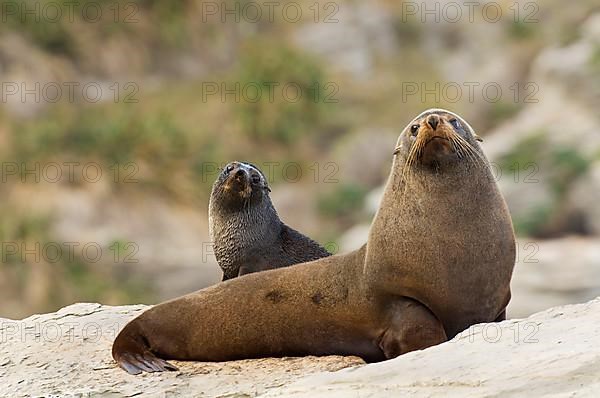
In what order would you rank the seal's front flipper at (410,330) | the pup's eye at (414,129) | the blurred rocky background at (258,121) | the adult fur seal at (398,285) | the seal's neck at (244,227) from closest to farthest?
the seal's front flipper at (410,330) < the adult fur seal at (398,285) < the pup's eye at (414,129) < the seal's neck at (244,227) < the blurred rocky background at (258,121)

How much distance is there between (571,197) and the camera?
77.8 ft

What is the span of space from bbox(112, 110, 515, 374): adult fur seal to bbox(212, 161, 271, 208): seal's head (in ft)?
8.72

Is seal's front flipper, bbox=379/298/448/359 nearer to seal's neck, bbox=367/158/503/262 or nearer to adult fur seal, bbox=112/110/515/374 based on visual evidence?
adult fur seal, bbox=112/110/515/374

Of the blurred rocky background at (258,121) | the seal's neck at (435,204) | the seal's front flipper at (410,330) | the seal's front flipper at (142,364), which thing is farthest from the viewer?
the blurred rocky background at (258,121)

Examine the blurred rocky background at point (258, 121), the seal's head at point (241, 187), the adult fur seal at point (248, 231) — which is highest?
the blurred rocky background at point (258, 121)

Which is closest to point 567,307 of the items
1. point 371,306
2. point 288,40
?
point 371,306

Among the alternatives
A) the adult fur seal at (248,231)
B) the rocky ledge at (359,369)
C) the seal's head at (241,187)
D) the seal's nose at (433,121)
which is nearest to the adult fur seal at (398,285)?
the seal's nose at (433,121)

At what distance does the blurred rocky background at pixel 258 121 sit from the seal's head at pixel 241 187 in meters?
10.1

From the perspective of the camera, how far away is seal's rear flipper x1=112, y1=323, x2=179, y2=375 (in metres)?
6.18

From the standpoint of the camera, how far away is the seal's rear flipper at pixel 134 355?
6.18 metres

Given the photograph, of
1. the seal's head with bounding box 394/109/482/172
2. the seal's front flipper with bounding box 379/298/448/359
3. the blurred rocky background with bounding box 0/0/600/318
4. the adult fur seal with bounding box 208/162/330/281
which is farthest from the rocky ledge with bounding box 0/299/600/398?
the blurred rocky background with bounding box 0/0/600/318

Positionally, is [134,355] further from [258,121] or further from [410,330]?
[258,121]

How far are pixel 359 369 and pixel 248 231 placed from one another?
3760mm

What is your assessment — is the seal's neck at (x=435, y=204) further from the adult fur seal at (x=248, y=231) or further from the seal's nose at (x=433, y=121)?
the adult fur seal at (x=248, y=231)
